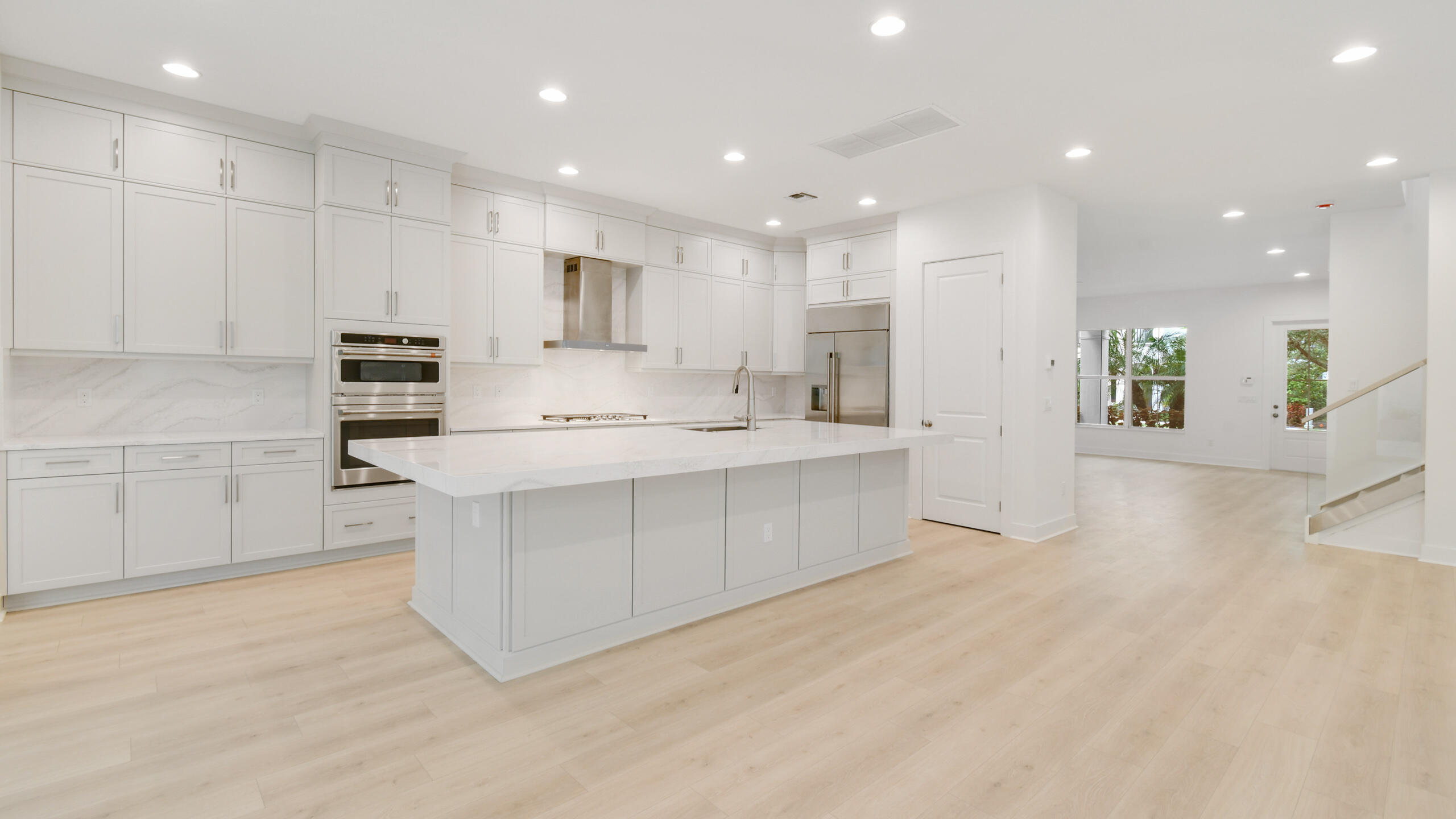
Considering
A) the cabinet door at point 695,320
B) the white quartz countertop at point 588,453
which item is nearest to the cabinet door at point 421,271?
the white quartz countertop at point 588,453

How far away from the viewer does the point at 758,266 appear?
22.6ft

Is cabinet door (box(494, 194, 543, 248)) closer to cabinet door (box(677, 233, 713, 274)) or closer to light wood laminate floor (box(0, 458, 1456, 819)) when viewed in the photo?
cabinet door (box(677, 233, 713, 274))

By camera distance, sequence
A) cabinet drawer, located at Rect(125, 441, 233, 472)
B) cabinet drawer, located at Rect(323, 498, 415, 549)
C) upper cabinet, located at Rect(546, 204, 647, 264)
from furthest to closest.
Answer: upper cabinet, located at Rect(546, 204, 647, 264)
cabinet drawer, located at Rect(323, 498, 415, 549)
cabinet drawer, located at Rect(125, 441, 233, 472)

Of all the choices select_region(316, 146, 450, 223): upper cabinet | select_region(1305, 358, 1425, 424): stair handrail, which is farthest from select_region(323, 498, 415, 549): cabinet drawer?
select_region(1305, 358, 1425, 424): stair handrail

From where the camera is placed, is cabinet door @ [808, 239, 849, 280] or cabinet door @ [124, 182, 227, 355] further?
cabinet door @ [808, 239, 849, 280]

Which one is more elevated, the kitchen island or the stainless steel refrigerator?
the stainless steel refrigerator

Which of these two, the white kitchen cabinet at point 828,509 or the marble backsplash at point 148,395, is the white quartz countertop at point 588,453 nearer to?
the white kitchen cabinet at point 828,509

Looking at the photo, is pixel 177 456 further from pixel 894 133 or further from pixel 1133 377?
pixel 1133 377

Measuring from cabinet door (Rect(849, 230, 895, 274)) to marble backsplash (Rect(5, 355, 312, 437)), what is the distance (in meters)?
4.46

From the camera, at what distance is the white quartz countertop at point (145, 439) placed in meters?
3.28

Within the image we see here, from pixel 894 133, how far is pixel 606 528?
2824 mm

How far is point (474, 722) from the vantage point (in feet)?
7.34

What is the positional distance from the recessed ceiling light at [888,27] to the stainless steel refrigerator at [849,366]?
327cm

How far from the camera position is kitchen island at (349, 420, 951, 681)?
2547 millimetres
